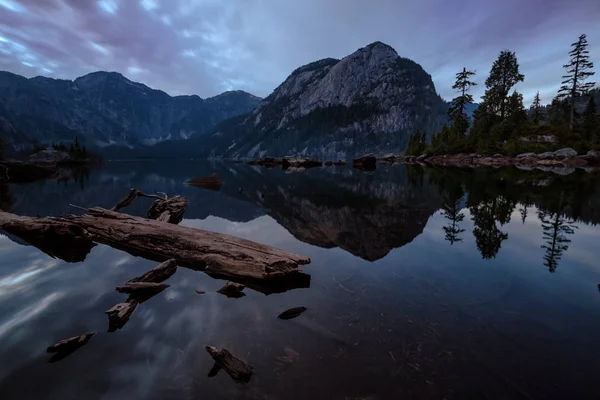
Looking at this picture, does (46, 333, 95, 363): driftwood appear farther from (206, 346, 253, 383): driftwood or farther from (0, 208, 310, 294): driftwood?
(0, 208, 310, 294): driftwood

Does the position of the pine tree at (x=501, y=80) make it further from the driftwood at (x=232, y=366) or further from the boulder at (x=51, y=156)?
the boulder at (x=51, y=156)

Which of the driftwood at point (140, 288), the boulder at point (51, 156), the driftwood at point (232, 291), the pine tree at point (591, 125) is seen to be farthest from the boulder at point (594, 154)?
the boulder at point (51, 156)

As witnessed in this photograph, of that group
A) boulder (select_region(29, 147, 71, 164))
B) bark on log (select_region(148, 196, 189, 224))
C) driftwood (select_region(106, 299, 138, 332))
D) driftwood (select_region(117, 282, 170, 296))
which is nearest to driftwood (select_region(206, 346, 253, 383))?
driftwood (select_region(106, 299, 138, 332))

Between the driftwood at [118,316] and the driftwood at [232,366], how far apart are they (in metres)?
2.85

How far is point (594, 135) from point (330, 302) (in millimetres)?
88093

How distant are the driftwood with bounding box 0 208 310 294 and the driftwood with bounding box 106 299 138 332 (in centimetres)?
287

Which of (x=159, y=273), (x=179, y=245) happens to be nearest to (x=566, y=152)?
(x=179, y=245)

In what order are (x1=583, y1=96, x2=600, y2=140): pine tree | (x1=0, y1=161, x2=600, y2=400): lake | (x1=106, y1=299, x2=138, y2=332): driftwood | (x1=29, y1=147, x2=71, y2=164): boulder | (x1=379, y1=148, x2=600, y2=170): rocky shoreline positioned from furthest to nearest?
(x1=29, y1=147, x2=71, y2=164): boulder < (x1=583, y1=96, x2=600, y2=140): pine tree < (x1=379, y1=148, x2=600, y2=170): rocky shoreline < (x1=106, y1=299, x2=138, y2=332): driftwood < (x1=0, y1=161, x2=600, y2=400): lake

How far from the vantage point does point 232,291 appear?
7.86m

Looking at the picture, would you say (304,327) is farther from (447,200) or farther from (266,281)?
(447,200)

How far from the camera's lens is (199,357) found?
5.28 m

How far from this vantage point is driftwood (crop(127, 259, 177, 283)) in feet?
28.0

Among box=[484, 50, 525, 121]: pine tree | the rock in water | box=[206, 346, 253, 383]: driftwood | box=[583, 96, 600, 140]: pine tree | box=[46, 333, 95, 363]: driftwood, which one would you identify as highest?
box=[484, 50, 525, 121]: pine tree

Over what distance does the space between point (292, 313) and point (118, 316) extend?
161 inches
